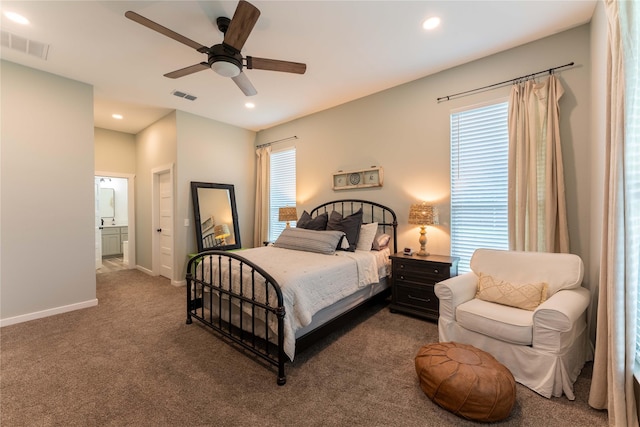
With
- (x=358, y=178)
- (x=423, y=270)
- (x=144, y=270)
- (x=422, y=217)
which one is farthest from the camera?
(x=144, y=270)

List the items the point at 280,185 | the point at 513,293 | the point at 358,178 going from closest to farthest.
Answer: the point at 513,293
the point at 358,178
the point at 280,185

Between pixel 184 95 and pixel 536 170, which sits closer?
pixel 536 170

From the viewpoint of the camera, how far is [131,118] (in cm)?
505

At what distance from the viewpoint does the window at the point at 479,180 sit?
9.91 feet

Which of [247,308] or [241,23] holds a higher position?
[241,23]

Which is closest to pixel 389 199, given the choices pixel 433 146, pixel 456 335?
pixel 433 146

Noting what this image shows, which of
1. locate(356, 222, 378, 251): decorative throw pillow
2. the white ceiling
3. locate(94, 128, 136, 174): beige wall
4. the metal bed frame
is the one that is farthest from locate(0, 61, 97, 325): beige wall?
locate(356, 222, 378, 251): decorative throw pillow

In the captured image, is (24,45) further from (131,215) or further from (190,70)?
(131,215)

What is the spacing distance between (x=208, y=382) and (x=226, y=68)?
2712mm

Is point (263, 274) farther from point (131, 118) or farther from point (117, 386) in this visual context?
point (131, 118)

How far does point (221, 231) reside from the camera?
5.17 metres

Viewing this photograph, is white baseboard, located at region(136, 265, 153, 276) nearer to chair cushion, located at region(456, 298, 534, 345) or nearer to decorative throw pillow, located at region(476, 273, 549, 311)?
chair cushion, located at region(456, 298, 534, 345)

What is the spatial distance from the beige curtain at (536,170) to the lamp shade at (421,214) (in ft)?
2.70

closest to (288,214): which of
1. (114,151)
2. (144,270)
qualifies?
(144,270)
